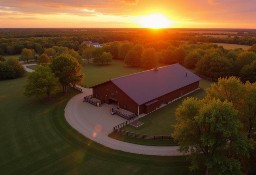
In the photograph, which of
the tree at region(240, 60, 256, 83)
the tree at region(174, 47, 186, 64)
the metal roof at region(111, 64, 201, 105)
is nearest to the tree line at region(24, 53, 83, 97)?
the metal roof at region(111, 64, 201, 105)

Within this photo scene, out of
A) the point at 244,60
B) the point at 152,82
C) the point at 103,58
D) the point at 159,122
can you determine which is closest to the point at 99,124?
the point at 159,122

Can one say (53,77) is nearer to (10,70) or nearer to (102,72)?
(10,70)

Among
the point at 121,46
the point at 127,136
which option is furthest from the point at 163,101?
the point at 121,46

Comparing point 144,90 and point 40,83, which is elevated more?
point 40,83

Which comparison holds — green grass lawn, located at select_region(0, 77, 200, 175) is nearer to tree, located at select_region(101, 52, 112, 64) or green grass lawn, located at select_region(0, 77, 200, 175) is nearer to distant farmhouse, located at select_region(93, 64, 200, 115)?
distant farmhouse, located at select_region(93, 64, 200, 115)

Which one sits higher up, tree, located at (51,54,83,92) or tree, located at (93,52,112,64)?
tree, located at (51,54,83,92)

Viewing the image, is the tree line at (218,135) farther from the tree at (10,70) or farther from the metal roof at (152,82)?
the tree at (10,70)
